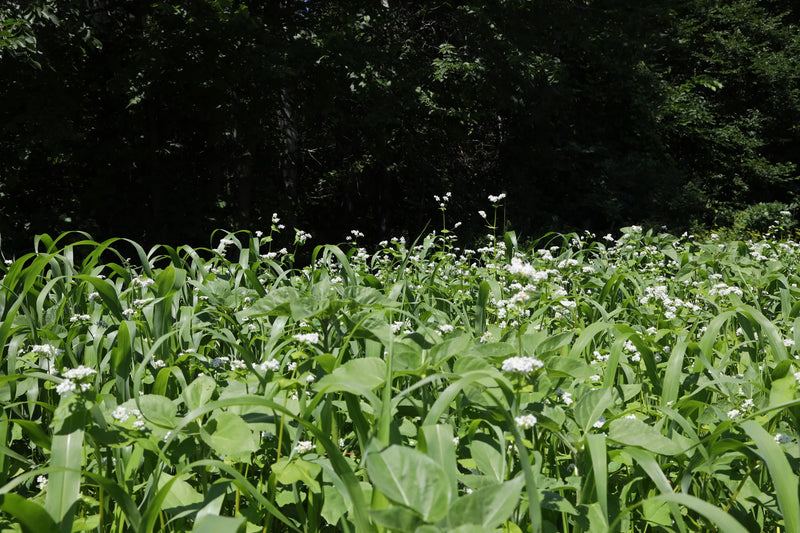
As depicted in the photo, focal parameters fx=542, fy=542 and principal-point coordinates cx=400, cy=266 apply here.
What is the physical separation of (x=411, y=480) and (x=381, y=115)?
26.4 feet

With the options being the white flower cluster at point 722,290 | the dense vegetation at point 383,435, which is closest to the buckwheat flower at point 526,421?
the dense vegetation at point 383,435

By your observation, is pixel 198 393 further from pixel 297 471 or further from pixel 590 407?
pixel 590 407

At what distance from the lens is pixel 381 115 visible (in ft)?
27.3

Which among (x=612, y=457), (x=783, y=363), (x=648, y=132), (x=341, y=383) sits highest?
(x=648, y=132)

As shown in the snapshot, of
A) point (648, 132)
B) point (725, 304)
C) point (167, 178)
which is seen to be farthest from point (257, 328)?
point (648, 132)

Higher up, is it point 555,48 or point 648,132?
point 555,48

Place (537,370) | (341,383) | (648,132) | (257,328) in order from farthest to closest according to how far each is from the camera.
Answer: (648,132)
(257,328)
(537,370)
(341,383)

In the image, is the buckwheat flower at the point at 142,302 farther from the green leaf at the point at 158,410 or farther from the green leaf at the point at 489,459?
the green leaf at the point at 489,459

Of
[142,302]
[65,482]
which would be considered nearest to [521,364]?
[65,482]

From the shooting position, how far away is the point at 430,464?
728 millimetres

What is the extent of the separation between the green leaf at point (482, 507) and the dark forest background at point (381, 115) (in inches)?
211

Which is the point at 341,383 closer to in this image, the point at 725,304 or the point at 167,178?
the point at 725,304

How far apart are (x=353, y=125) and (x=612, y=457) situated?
9222 mm

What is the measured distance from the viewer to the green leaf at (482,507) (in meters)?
0.69
